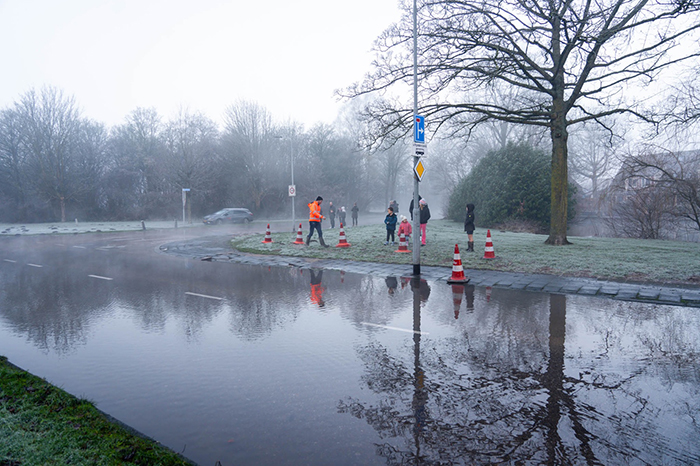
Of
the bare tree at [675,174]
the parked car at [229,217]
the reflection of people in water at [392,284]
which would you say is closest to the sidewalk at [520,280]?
the reflection of people in water at [392,284]

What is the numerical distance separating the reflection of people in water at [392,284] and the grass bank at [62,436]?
6.47 m

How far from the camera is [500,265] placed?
40.5ft

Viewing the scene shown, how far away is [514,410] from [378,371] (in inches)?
58.8

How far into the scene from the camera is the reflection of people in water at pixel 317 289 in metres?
8.68

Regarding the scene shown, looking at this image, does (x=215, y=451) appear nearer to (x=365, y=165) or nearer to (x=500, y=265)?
(x=500, y=265)

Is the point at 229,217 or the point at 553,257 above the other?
the point at 229,217

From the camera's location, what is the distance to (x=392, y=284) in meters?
10.5

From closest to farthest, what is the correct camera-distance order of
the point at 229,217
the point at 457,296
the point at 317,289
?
the point at 457,296 → the point at 317,289 → the point at 229,217

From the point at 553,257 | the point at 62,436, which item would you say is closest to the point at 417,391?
the point at 62,436

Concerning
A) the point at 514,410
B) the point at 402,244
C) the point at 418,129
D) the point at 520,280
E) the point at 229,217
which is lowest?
the point at 514,410

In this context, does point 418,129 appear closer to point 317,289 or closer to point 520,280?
point 520,280

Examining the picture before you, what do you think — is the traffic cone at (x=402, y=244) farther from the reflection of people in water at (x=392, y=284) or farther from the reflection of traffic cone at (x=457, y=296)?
the reflection of traffic cone at (x=457, y=296)

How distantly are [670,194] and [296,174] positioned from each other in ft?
118

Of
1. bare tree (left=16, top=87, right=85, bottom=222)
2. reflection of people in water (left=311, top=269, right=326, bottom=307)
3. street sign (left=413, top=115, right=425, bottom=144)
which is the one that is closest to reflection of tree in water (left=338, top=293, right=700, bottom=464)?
reflection of people in water (left=311, top=269, right=326, bottom=307)
